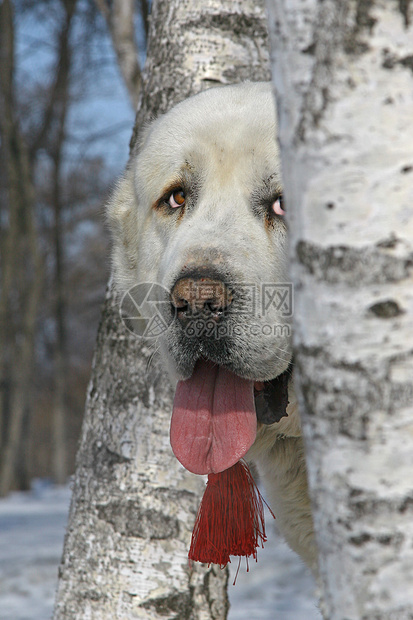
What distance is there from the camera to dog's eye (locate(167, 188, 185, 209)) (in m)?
2.30

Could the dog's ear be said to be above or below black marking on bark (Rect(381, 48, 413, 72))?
above

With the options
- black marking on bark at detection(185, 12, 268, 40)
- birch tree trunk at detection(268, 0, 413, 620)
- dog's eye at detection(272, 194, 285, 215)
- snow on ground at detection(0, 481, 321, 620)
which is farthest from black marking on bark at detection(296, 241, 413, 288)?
snow on ground at detection(0, 481, 321, 620)

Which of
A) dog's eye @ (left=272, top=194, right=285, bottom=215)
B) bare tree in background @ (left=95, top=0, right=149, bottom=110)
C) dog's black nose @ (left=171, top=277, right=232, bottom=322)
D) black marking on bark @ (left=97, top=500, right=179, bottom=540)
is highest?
bare tree in background @ (left=95, top=0, right=149, bottom=110)

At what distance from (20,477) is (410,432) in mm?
14635

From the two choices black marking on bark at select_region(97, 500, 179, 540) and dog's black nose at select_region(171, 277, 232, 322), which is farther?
black marking on bark at select_region(97, 500, 179, 540)

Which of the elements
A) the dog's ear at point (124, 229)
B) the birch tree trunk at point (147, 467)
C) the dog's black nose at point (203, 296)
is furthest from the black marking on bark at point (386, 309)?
the dog's ear at point (124, 229)

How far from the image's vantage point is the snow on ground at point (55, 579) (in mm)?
4102

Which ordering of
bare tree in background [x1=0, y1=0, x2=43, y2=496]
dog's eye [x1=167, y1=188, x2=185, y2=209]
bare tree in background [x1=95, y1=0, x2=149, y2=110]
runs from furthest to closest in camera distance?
bare tree in background [x1=0, y1=0, x2=43, y2=496]
bare tree in background [x1=95, y1=0, x2=149, y2=110]
dog's eye [x1=167, y1=188, x2=185, y2=209]

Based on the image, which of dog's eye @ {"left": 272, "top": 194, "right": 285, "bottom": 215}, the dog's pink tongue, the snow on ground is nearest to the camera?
the dog's pink tongue

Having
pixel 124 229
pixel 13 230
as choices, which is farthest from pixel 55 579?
pixel 13 230

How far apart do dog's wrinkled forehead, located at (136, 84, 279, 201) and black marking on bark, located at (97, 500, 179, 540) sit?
1.18 m

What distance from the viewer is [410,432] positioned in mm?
762

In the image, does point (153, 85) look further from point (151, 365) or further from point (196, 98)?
point (151, 365)

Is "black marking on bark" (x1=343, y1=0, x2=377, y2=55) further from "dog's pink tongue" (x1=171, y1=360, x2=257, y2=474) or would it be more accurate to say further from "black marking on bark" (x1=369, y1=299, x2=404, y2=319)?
"dog's pink tongue" (x1=171, y1=360, x2=257, y2=474)
